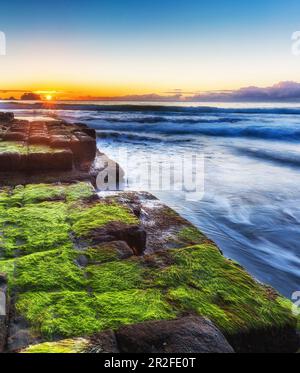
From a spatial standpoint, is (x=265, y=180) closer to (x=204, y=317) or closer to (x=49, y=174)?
(x=49, y=174)

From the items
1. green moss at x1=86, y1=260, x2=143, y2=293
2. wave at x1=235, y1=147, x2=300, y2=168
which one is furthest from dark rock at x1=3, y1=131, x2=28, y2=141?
wave at x1=235, y1=147, x2=300, y2=168

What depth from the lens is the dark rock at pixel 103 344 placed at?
1.73m

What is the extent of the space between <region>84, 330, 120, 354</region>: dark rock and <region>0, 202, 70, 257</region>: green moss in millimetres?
1072

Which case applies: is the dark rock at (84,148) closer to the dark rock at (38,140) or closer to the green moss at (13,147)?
the dark rock at (38,140)

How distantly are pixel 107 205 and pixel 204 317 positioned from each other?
171 cm

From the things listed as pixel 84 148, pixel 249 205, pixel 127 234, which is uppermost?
pixel 84 148

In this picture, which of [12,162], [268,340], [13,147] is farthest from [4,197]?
[268,340]

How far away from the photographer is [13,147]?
531cm

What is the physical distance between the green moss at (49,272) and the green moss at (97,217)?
0.35 m

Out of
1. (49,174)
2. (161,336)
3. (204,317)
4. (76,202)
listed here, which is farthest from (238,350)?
(49,174)

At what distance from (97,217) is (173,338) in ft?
5.05

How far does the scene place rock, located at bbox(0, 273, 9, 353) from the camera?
1.83 metres

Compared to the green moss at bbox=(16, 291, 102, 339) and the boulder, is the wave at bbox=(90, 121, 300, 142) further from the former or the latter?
the green moss at bbox=(16, 291, 102, 339)

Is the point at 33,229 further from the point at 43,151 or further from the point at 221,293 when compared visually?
the point at 43,151
